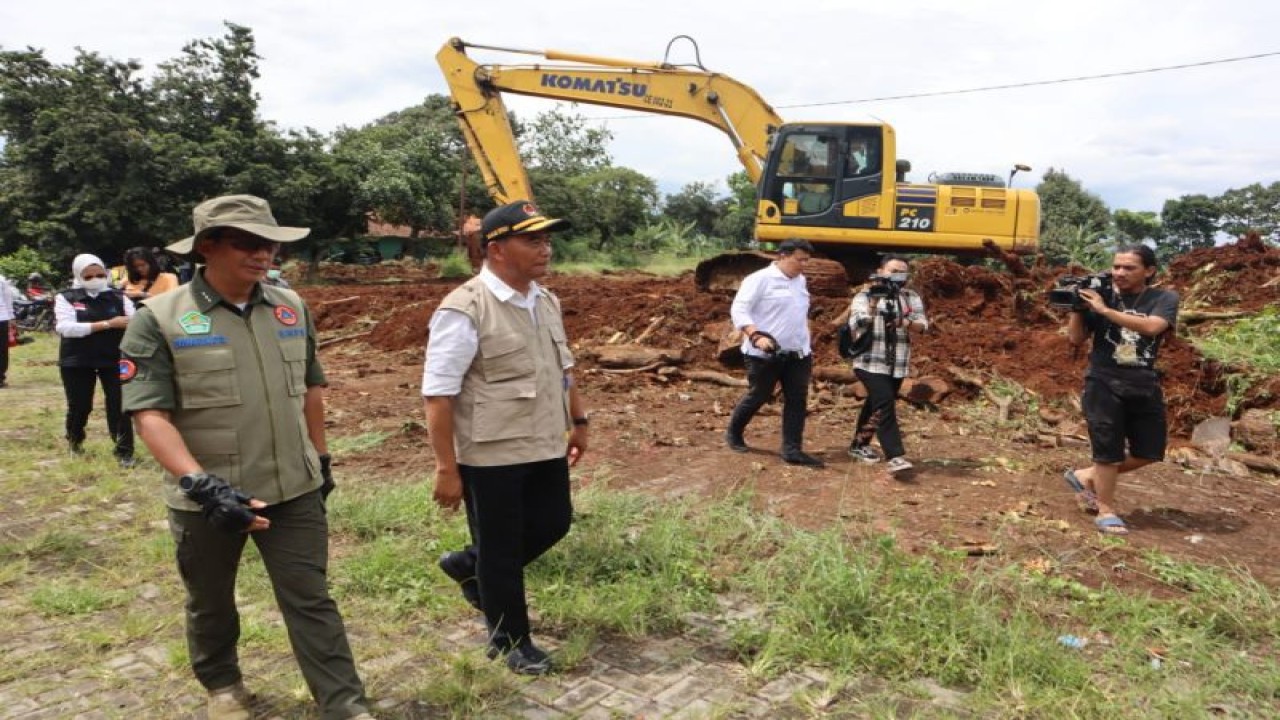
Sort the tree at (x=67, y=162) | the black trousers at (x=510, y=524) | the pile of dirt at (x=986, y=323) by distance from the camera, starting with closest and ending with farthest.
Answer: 1. the black trousers at (x=510, y=524)
2. the pile of dirt at (x=986, y=323)
3. the tree at (x=67, y=162)

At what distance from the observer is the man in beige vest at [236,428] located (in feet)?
8.36

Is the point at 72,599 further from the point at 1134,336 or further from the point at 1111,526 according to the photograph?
the point at 1134,336

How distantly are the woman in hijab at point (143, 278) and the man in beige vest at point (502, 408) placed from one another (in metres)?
Result: 4.54

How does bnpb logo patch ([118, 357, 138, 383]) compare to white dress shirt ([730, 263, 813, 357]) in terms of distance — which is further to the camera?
white dress shirt ([730, 263, 813, 357])

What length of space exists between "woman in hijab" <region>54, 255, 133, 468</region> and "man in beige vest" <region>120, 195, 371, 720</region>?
4143 millimetres

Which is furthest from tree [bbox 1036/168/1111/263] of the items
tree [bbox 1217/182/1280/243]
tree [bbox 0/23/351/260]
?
tree [bbox 0/23/351/260]

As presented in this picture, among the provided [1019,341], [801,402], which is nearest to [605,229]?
[1019,341]

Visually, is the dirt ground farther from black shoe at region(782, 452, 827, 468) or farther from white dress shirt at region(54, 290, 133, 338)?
white dress shirt at region(54, 290, 133, 338)

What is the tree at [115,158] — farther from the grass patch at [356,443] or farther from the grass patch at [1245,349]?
the grass patch at [1245,349]

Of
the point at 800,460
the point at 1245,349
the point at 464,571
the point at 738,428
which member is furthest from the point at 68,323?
the point at 1245,349

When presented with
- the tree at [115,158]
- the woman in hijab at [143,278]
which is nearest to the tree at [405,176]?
the tree at [115,158]

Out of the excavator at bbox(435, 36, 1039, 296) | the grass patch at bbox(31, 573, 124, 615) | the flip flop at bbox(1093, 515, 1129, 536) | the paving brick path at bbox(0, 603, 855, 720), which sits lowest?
the paving brick path at bbox(0, 603, 855, 720)

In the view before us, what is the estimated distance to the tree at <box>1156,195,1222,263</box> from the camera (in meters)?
38.4

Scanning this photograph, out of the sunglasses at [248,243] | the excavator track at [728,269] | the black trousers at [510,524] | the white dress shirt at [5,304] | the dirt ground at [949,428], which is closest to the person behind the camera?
the sunglasses at [248,243]
